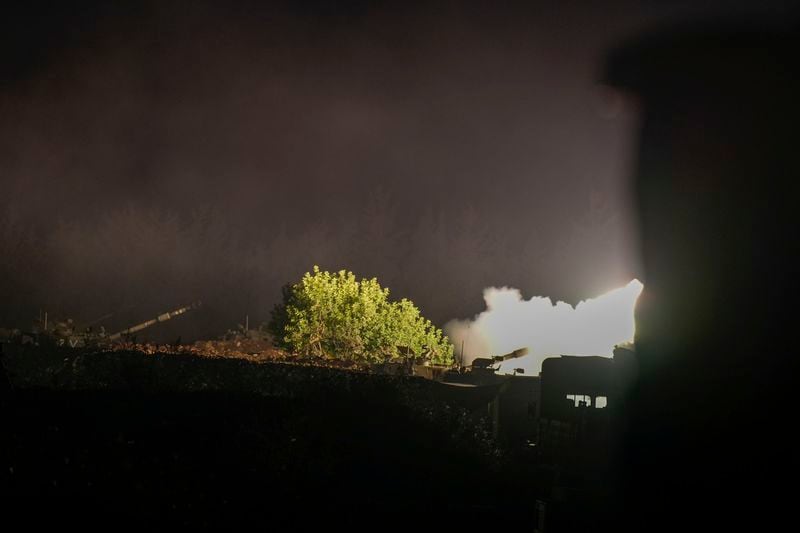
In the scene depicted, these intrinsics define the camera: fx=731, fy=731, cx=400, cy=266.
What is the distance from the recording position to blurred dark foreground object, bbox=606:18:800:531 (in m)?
3.54

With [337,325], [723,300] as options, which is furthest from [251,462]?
[337,325]

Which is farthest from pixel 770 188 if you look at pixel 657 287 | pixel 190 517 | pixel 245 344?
pixel 245 344

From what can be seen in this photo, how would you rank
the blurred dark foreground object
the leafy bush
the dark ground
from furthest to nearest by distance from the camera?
the leafy bush → the dark ground → the blurred dark foreground object

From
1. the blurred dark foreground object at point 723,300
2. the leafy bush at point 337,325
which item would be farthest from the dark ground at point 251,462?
the leafy bush at point 337,325

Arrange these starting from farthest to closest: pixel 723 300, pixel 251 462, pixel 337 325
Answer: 1. pixel 337 325
2. pixel 251 462
3. pixel 723 300

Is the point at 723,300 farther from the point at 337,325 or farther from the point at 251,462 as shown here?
the point at 337,325

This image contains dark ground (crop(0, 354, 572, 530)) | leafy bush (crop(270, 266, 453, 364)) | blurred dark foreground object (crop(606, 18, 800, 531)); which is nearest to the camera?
blurred dark foreground object (crop(606, 18, 800, 531))

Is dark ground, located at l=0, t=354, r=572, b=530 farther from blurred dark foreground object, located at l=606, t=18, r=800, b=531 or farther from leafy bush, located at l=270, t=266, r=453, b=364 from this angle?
leafy bush, located at l=270, t=266, r=453, b=364

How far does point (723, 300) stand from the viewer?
363 centimetres

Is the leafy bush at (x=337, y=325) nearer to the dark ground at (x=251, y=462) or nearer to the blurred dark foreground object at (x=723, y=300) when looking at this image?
the dark ground at (x=251, y=462)

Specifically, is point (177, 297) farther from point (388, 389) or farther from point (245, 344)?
point (388, 389)

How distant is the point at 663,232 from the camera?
3904mm

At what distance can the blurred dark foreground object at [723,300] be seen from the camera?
354cm

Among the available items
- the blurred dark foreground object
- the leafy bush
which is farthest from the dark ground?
the leafy bush
